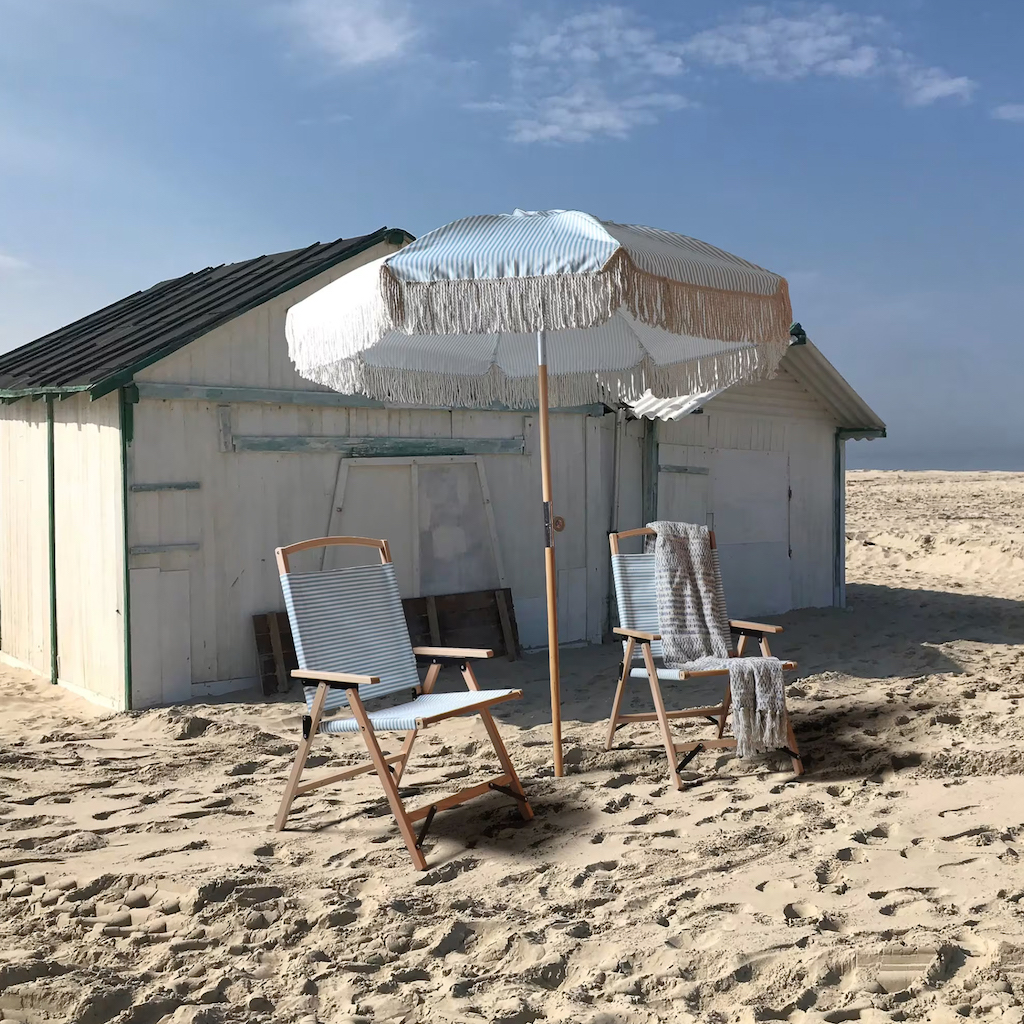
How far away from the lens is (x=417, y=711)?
4324 millimetres

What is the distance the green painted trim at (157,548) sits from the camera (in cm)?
705

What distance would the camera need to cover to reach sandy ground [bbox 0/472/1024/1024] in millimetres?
2922

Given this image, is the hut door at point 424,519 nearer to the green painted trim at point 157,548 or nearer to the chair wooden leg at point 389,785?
the green painted trim at point 157,548

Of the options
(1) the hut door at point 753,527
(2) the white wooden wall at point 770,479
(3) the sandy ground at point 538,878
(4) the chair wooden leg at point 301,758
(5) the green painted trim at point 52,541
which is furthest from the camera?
(1) the hut door at point 753,527

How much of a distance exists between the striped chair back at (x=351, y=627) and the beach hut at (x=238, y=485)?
2749 millimetres

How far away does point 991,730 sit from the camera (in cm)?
527

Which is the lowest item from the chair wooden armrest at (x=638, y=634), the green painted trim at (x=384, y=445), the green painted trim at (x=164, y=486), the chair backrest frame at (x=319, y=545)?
the chair wooden armrest at (x=638, y=634)

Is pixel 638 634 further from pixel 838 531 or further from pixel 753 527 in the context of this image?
pixel 838 531

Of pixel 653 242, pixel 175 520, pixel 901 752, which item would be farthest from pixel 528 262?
pixel 175 520

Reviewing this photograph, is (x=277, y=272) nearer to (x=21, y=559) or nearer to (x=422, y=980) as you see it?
(x=21, y=559)

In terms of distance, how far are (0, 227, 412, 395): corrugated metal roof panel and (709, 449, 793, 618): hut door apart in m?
4.46

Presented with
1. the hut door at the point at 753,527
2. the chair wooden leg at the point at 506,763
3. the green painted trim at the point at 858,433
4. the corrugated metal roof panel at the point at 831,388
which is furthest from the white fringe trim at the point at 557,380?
the green painted trim at the point at 858,433

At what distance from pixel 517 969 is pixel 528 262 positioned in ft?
A: 8.35

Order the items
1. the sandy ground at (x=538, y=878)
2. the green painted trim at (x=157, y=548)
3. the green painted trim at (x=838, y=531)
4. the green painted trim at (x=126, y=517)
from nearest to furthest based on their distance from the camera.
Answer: the sandy ground at (x=538, y=878)
the green painted trim at (x=126, y=517)
the green painted trim at (x=157, y=548)
the green painted trim at (x=838, y=531)
